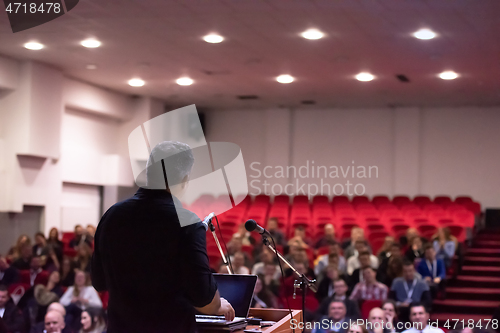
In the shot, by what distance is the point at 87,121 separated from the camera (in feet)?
36.8

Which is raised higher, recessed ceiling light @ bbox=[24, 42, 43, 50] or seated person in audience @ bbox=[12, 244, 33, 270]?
recessed ceiling light @ bbox=[24, 42, 43, 50]

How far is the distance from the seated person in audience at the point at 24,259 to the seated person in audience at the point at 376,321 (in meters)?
4.89

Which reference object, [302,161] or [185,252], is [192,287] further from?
[302,161]

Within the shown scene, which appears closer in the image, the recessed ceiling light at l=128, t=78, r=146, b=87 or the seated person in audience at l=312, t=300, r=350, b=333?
the seated person in audience at l=312, t=300, r=350, b=333

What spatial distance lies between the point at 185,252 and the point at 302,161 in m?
11.5

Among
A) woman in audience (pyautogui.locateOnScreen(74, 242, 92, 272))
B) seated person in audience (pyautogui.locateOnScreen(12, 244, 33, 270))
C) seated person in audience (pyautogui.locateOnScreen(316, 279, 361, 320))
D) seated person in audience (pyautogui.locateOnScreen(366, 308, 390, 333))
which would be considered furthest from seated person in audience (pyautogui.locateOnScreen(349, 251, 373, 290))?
seated person in audience (pyautogui.locateOnScreen(12, 244, 33, 270))

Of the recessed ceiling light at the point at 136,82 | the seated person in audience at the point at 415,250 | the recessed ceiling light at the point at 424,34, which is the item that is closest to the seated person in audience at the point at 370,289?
the seated person in audience at the point at 415,250

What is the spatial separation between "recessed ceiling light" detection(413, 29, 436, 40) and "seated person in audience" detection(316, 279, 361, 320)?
3.11 m

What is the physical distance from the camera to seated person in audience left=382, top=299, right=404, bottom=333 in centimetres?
583

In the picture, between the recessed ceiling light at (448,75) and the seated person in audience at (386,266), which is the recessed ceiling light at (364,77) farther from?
the seated person in audience at (386,266)

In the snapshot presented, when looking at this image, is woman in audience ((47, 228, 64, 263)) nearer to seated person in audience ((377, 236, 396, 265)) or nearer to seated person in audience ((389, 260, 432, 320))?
seated person in audience ((377, 236, 396, 265))

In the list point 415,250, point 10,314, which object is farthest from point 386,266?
point 10,314

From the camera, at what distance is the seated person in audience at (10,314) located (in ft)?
19.1

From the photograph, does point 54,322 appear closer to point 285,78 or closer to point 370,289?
point 370,289
